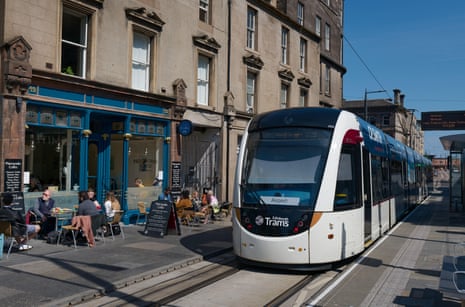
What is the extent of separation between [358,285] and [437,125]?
3079 centimetres

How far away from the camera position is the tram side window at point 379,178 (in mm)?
12043

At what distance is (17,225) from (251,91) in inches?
591

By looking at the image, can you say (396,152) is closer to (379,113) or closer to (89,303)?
(89,303)

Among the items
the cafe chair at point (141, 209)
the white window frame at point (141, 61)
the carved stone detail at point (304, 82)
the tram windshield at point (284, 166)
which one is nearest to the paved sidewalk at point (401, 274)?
the tram windshield at point (284, 166)

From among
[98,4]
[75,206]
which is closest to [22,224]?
[75,206]

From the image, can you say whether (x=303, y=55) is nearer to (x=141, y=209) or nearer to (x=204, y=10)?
(x=204, y=10)

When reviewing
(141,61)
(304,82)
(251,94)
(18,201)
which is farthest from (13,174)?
(304,82)

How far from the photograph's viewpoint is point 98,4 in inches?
571

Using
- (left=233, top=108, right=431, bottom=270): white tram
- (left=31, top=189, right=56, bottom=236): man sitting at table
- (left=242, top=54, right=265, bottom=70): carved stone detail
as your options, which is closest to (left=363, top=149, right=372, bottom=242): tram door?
(left=233, top=108, right=431, bottom=270): white tram

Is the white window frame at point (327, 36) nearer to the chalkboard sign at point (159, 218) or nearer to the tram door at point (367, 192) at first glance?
the chalkboard sign at point (159, 218)

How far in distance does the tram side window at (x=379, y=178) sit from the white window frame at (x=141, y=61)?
28.1 ft

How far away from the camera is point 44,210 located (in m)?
12.3

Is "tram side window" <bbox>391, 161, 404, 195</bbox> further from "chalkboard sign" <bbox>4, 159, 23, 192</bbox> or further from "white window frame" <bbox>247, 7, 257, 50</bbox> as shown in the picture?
"chalkboard sign" <bbox>4, 159, 23, 192</bbox>

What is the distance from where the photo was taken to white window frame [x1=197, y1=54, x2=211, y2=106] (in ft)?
65.1
